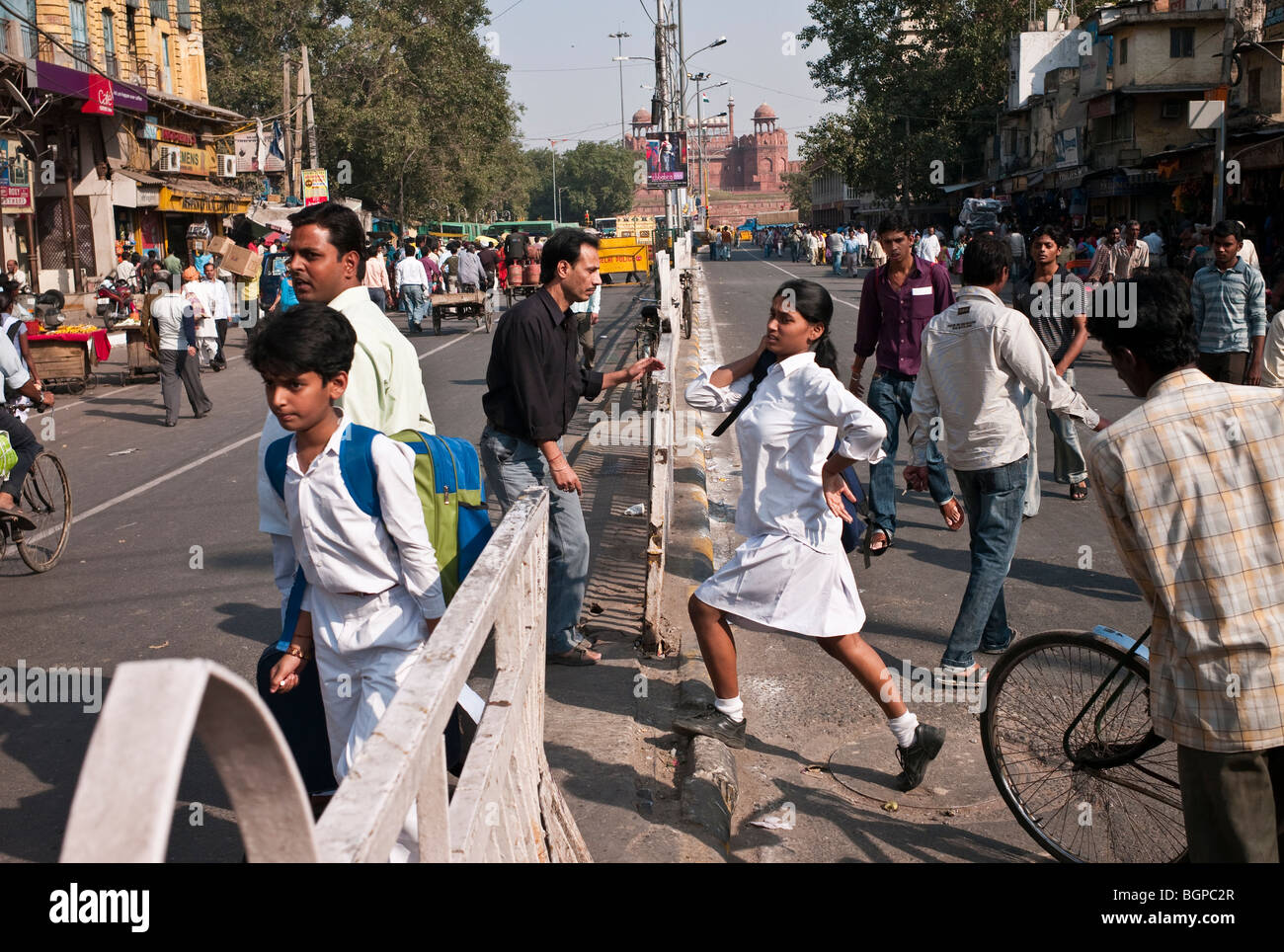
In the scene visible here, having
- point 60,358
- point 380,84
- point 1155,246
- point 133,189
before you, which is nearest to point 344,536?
point 60,358

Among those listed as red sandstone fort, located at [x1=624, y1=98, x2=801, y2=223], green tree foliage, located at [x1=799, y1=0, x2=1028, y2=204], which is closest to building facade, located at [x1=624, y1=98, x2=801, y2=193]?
red sandstone fort, located at [x1=624, y1=98, x2=801, y2=223]

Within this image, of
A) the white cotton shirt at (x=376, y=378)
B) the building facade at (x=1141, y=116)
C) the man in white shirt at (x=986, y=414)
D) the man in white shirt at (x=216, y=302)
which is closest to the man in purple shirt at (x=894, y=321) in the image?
the man in white shirt at (x=986, y=414)

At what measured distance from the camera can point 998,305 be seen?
16.8ft

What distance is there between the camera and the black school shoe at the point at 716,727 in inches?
168

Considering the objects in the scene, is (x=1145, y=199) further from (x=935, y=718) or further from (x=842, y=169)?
(x=935, y=718)

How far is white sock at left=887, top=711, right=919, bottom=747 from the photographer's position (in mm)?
4016

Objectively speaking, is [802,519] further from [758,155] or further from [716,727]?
[758,155]

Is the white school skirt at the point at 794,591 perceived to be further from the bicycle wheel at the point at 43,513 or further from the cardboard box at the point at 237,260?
the cardboard box at the point at 237,260

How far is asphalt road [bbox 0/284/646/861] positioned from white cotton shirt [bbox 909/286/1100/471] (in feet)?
6.30

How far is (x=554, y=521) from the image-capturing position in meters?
5.09

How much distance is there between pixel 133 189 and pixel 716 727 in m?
32.8

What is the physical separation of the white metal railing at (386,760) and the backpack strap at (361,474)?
0.37 meters

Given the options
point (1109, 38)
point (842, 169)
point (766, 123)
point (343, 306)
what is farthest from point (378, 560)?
point (766, 123)

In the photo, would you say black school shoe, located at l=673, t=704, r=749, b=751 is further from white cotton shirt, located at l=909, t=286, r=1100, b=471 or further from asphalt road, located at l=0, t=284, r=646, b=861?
white cotton shirt, located at l=909, t=286, r=1100, b=471
